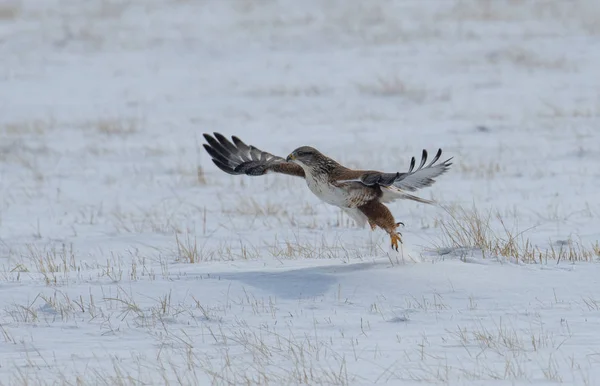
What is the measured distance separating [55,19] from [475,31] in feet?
37.8

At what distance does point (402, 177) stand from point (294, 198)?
5198mm

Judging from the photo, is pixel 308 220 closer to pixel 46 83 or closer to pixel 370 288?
pixel 370 288

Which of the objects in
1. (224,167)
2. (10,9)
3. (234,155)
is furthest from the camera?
(10,9)

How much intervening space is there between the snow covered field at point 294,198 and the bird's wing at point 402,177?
0.54 metres

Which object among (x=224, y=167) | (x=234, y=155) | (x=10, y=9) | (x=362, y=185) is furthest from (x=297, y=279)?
(x=10, y=9)

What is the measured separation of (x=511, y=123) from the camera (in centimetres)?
1677

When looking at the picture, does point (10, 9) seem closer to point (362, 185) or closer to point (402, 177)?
point (362, 185)

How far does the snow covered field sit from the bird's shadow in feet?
0.07

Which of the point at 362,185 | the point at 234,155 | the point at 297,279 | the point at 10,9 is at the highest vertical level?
the point at 10,9

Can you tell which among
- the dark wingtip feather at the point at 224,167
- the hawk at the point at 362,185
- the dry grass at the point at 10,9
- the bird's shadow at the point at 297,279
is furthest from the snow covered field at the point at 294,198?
the dark wingtip feather at the point at 224,167

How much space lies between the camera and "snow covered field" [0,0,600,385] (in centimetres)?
548

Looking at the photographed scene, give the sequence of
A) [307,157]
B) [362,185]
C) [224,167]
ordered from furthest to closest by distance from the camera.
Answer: [224,167]
[307,157]
[362,185]

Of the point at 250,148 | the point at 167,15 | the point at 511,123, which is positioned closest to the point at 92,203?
the point at 250,148

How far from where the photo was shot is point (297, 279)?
23.0ft
